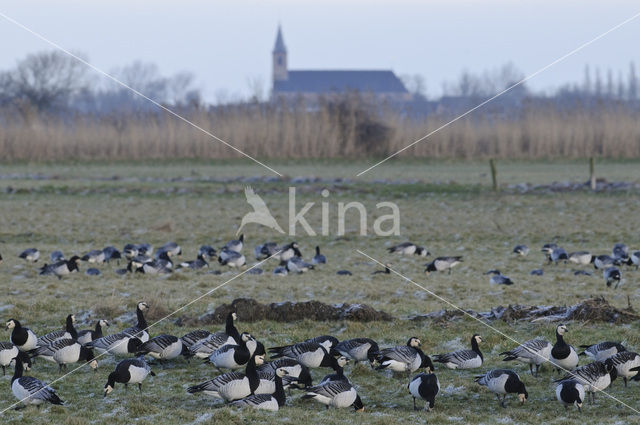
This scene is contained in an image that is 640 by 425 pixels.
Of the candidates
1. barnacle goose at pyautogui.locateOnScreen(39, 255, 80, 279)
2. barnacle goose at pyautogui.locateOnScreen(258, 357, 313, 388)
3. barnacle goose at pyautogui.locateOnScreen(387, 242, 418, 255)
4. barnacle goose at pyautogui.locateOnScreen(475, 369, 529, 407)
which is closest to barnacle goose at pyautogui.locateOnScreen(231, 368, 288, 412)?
barnacle goose at pyautogui.locateOnScreen(258, 357, 313, 388)

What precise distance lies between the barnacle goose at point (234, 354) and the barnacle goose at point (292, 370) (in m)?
0.40

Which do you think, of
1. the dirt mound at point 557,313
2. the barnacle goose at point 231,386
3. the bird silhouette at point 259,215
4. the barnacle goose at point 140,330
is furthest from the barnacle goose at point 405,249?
the barnacle goose at point 231,386

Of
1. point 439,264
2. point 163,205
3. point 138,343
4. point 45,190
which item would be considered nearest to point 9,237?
point 163,205

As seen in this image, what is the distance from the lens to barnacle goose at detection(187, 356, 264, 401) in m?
7.36

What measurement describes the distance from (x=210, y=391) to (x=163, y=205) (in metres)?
18.7

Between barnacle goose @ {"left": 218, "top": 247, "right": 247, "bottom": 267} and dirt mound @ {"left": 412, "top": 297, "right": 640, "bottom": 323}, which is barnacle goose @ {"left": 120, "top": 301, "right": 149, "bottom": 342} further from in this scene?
barnacle goose @ {"left": 218, "top": 247, "right": 247, "bottom": 267}

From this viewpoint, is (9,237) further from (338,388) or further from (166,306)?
(338,388)

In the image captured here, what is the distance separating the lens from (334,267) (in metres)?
16.4

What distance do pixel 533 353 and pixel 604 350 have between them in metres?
0.76

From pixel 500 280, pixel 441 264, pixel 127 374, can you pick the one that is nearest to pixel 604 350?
pixel 127 374

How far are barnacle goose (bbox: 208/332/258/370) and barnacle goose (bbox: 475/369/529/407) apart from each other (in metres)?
2.51

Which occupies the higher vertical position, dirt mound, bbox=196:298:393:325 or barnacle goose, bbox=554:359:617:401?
barnacle goose, bbox=554:359:617:401

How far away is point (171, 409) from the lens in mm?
7344

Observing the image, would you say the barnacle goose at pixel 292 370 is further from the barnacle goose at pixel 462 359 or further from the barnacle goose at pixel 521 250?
the barnacle goose at pixel 521 250
